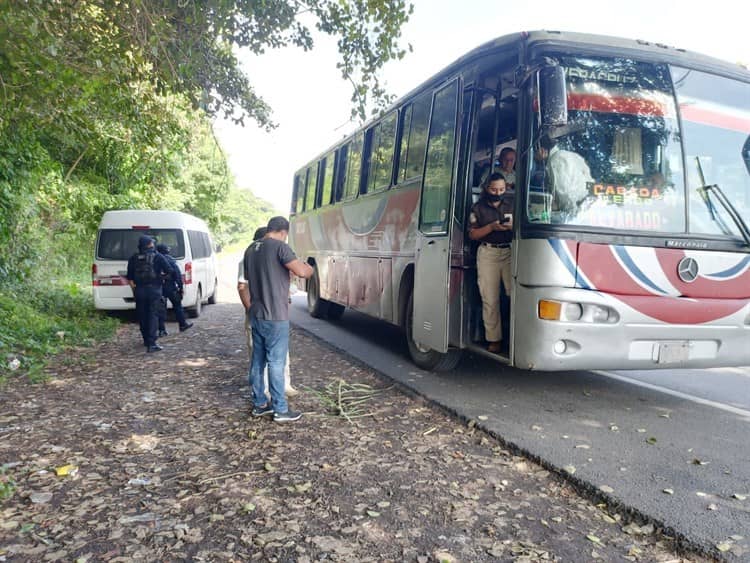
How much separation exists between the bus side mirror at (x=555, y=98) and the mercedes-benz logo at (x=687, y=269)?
163 cm

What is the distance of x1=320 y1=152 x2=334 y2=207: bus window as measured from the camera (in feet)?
39.0

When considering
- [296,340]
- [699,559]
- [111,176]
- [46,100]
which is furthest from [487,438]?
[111,176]

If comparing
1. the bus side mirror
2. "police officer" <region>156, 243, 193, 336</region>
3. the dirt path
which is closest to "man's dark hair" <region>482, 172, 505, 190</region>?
the bus side mirror

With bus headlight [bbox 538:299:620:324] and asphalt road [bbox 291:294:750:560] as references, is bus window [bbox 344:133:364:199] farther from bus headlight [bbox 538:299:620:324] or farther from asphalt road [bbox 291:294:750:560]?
bus headlight [bbox 538:299:620:324]

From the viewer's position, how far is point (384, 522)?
3443mm

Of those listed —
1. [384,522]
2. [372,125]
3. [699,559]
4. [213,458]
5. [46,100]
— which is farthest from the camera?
[372,125]

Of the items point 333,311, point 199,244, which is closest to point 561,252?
point 333,311

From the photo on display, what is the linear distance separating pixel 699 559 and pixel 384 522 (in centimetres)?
168

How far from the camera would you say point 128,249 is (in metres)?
11.4

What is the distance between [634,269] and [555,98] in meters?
1.62

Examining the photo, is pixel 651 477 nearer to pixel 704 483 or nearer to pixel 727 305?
pixel 704 483

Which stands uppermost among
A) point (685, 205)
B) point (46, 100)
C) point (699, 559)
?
point (46, 100)

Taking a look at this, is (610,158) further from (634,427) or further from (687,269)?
(634,427)

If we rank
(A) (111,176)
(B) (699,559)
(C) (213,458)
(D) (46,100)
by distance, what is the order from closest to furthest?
(B) (699,559)
(C) (213,458)
(D) (46,100)
(A) (111,176)
